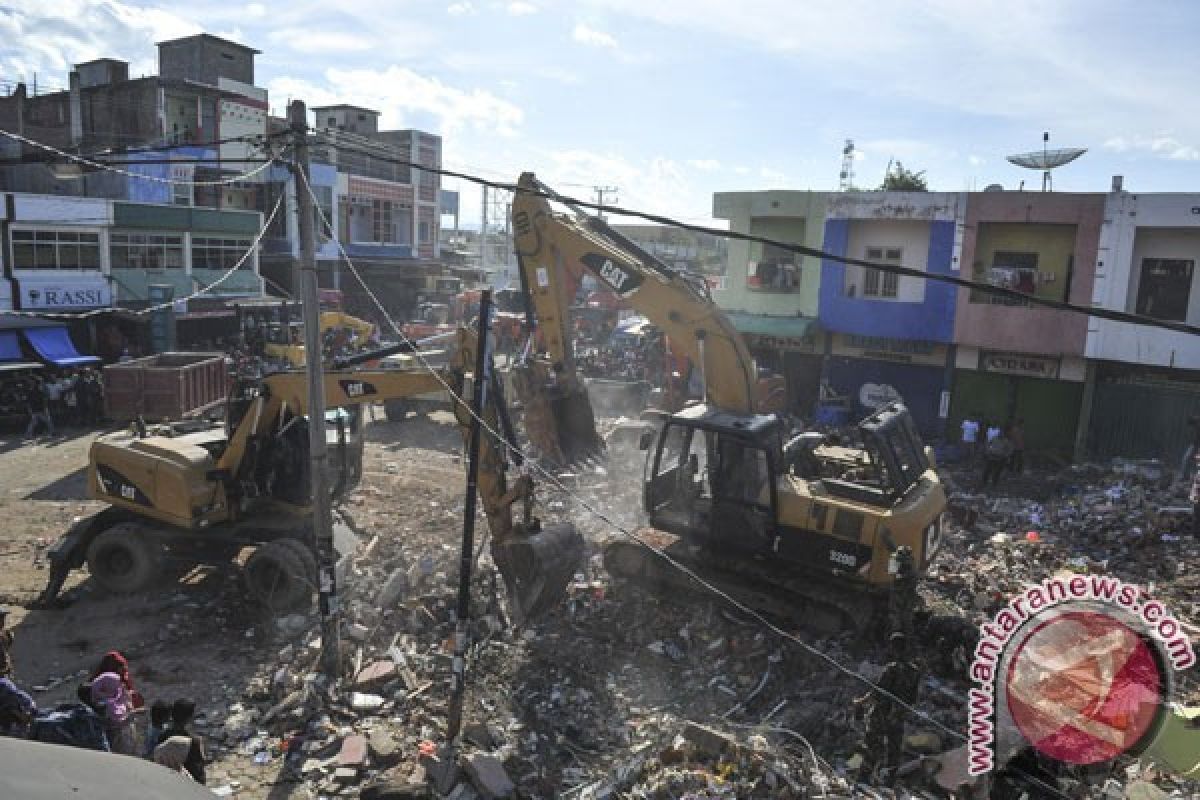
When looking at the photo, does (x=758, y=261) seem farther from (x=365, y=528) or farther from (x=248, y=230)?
(x=248, y=230)

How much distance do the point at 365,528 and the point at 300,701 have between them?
203 inches

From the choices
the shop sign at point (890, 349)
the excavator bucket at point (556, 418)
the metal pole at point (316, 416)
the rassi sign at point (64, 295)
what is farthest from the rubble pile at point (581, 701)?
the rassi sign at point (64, 295)

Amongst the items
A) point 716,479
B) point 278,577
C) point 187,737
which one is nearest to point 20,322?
point 278,577

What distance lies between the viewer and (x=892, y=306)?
22.1 meters

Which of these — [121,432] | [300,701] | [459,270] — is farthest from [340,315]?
[459,270]

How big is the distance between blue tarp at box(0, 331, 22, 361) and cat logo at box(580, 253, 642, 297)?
18.0m

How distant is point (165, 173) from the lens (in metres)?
33.5

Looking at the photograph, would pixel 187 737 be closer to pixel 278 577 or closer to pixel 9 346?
pixel 278 577

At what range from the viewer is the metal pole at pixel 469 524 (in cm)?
741

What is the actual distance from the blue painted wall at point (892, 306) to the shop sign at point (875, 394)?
157 centimetres

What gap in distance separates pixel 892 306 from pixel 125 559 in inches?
733

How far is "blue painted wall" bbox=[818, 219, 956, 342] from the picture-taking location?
2152cm

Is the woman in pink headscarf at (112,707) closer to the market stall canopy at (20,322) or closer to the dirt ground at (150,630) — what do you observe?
the dirt ground at (150,630)

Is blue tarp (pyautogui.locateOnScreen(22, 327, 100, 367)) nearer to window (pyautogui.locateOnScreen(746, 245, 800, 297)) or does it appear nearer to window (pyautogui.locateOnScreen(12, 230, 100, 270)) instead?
window (pyautogui.locateOnScreen(12, 230, 100, 270))
